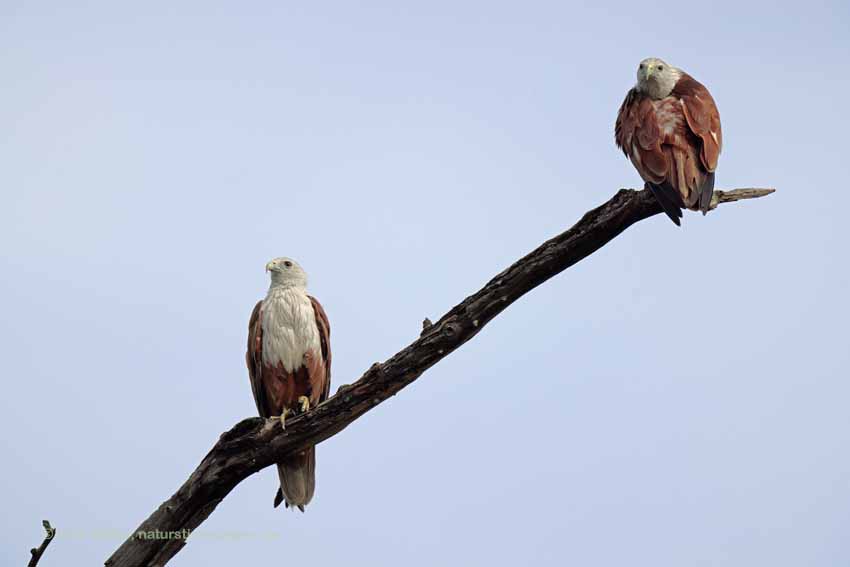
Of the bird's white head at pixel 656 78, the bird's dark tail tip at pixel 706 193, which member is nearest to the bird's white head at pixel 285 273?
the bird's white head at pixel 656 78

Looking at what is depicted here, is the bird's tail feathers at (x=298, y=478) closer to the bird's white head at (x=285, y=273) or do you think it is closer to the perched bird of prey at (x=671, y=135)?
the bird's white head at (x=285, y=273)

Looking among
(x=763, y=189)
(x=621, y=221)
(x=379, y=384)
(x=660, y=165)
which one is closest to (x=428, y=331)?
(x=379, y=384)

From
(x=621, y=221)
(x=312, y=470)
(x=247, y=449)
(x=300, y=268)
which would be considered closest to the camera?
(x=621, y=221)

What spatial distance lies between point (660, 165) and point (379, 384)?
201cm

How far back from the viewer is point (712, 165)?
20.1 ft

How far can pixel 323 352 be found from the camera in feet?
25.2

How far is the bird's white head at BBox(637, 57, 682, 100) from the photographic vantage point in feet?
21.6

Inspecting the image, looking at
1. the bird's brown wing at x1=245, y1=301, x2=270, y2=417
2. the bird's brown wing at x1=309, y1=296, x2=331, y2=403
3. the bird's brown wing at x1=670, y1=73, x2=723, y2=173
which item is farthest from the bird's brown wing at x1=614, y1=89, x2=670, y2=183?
the bird's brown wing at x1=245, y1=301, x2=270, y2=417

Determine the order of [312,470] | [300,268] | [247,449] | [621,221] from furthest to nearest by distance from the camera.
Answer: [300,268] → [312,470] → [247,449] → [621,221]

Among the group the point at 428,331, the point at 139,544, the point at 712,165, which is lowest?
the point at 139,544

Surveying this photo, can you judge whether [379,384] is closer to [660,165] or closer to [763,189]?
[660,165]

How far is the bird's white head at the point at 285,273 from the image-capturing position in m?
7.85

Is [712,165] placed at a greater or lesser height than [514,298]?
greater

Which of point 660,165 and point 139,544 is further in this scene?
point 139,544
